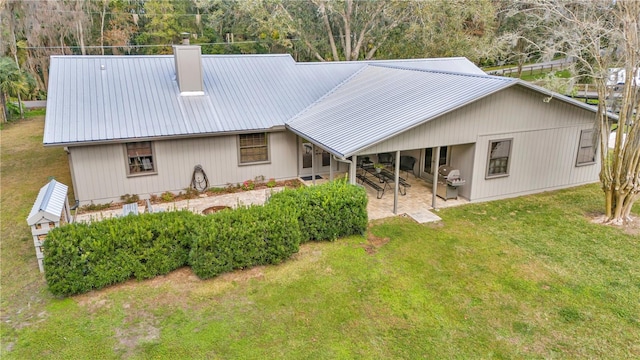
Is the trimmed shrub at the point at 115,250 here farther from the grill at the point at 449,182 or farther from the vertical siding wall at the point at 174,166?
the grill at the point at 449,182

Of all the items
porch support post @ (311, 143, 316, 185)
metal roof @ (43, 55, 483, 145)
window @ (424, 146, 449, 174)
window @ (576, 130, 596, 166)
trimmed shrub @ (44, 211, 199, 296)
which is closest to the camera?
trimmed shrub @ (44, 211, 199, 296)

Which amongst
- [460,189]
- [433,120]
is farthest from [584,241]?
[433,120]

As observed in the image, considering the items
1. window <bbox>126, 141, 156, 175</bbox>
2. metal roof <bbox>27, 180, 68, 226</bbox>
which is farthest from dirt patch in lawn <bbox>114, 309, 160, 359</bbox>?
window <bbox>126, 141, 156, 175</bbox>

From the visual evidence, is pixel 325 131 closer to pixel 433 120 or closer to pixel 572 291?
pixel 433 120

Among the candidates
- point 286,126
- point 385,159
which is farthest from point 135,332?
point 385,159

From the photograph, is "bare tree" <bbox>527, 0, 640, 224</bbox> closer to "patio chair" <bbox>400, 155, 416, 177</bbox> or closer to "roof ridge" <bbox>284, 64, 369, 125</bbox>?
"patio chair" <bbox>400, 155, 416, 177</bbox>

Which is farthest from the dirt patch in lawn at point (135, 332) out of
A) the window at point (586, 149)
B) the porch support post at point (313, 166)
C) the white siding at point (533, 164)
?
the window at point (586, 149)
